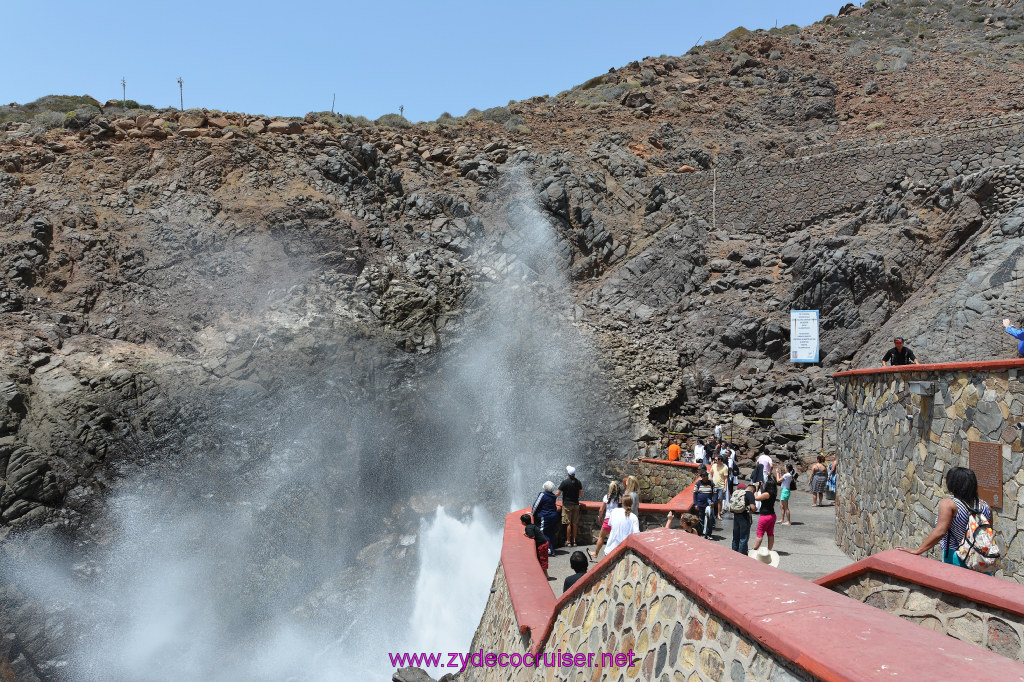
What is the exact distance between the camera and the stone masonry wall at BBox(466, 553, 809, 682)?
2.67 meters

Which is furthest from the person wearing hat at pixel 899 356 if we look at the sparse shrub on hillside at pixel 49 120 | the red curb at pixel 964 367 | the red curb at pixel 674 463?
the sparse shrub on hillside at pixel 49 120

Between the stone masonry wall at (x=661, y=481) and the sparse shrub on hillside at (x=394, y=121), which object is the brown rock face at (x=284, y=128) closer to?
the sparse shrub on hillside at (x=394, y=121)

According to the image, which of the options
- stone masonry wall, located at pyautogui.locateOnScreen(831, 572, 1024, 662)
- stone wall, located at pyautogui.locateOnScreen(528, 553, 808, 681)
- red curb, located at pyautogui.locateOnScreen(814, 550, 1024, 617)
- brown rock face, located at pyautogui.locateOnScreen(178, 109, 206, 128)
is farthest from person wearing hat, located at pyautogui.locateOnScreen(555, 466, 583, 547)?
brown rock face, located at pyautogui.locateOnScreen(178, 109, 206, 128)

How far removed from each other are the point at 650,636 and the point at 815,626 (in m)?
1.23

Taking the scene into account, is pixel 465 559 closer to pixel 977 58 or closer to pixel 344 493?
pixel 344 493

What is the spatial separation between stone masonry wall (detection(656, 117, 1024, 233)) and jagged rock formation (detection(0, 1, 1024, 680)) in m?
0.10

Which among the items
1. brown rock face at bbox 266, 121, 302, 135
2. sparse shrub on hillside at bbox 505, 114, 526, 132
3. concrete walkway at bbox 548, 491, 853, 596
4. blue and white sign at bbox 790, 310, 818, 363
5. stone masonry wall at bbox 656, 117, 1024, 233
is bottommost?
concrete walkway at bbox 548, 491, 853, 596

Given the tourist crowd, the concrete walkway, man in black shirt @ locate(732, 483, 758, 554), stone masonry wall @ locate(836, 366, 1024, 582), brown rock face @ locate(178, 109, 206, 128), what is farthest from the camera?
brown rock face @ locate(178, 109, 206, 128)

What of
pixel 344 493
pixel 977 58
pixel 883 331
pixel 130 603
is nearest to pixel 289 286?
pixel 344 493

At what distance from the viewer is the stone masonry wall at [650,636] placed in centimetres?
267

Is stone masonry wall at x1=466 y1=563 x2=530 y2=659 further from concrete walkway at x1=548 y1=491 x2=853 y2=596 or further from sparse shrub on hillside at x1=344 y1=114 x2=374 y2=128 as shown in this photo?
sparse shrub on hillside at x1=344 y1=114 x2=374 y2=128

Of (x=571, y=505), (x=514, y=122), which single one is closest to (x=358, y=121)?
(x=514, y=122)

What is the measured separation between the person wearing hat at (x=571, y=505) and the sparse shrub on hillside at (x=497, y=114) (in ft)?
106

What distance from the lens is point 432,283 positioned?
2798 centimetres
